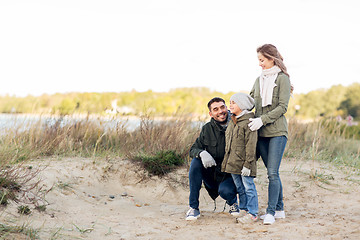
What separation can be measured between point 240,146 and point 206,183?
2.44ft

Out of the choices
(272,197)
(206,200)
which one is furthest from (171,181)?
(272,197)

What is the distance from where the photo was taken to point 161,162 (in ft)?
19.3

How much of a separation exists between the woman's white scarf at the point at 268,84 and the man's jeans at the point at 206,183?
Result: 0.95 m

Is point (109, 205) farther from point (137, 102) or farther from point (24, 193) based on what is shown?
point (137, 102)

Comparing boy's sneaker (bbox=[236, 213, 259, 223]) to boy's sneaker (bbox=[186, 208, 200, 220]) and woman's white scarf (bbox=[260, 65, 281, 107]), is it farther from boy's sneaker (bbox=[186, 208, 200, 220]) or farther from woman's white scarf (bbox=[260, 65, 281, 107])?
woman's white scarf (bbox=[260, 65, 281, 107])

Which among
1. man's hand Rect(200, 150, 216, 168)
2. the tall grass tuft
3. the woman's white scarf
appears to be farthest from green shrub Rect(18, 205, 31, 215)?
the tall grass tuft

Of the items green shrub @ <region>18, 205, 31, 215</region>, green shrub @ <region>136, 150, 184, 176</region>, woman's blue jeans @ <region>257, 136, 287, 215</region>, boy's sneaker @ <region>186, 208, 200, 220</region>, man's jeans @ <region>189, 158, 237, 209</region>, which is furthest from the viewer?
green shrub @ <region>136, 150, 184, 176</region>

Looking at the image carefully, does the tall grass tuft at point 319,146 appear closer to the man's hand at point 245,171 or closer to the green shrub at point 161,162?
the green shrub at point 161,162

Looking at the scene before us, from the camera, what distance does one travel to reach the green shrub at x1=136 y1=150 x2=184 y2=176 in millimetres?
5820

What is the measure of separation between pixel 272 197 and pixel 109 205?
2.18 metres

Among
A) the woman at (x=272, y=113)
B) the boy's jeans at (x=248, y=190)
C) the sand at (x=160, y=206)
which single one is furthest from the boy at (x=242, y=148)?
the sand at (x=160, y=206)

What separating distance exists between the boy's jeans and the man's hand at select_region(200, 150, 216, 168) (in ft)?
0.85

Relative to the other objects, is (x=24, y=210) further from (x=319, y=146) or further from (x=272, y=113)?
(x=319, y=146)

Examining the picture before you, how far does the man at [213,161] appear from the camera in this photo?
4043 mm
